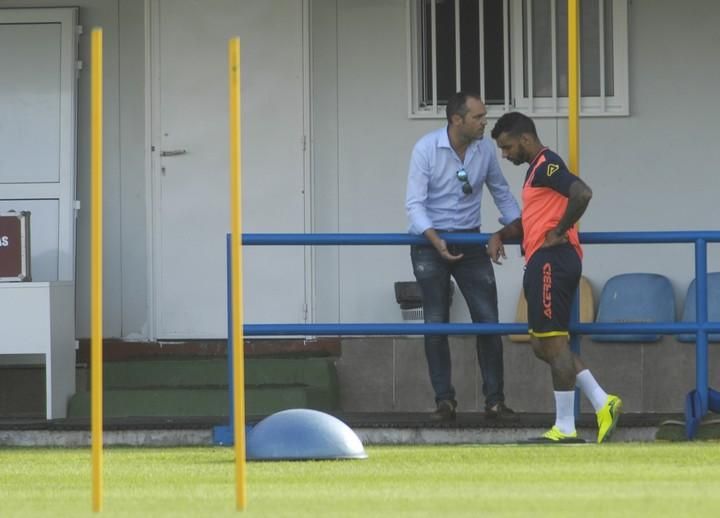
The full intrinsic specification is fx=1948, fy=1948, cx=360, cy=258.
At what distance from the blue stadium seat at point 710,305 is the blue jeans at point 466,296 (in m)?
2.09

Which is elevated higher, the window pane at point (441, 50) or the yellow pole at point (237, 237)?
the window pane at point (441, 50)

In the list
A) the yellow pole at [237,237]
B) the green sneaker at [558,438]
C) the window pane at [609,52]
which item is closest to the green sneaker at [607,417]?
the green sneaker at [558,438]

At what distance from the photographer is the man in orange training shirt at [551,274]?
10602 millimetres

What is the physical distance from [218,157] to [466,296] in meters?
2.86

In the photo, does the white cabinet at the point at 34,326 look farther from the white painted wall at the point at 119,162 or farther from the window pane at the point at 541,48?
the window pane at the point at 541,48

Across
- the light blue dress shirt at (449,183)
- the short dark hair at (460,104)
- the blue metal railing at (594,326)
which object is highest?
the short dark hair at (460,104)

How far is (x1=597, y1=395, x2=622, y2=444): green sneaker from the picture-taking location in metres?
10.7

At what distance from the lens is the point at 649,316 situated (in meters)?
13.1

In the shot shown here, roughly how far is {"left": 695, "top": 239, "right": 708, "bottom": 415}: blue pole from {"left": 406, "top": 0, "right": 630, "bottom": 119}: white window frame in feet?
8.75

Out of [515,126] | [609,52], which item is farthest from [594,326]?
[609,52]

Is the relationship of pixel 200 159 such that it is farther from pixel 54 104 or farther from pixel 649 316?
pixel 649 316

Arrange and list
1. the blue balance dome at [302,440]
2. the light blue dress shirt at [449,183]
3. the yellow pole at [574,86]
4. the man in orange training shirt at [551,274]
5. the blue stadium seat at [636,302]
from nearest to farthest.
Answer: the blue balance dome at [302,440]
the man in orange training shirt at [551,274]
the yellow pole at [574,86]
the light blue dress shirt at [449,183]
the blue stadium seat at [636,302]

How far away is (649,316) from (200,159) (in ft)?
10.8

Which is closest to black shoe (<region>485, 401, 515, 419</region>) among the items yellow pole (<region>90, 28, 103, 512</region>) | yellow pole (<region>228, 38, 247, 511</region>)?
yellow pole (<region>228, 38, 247, 511</region>)
